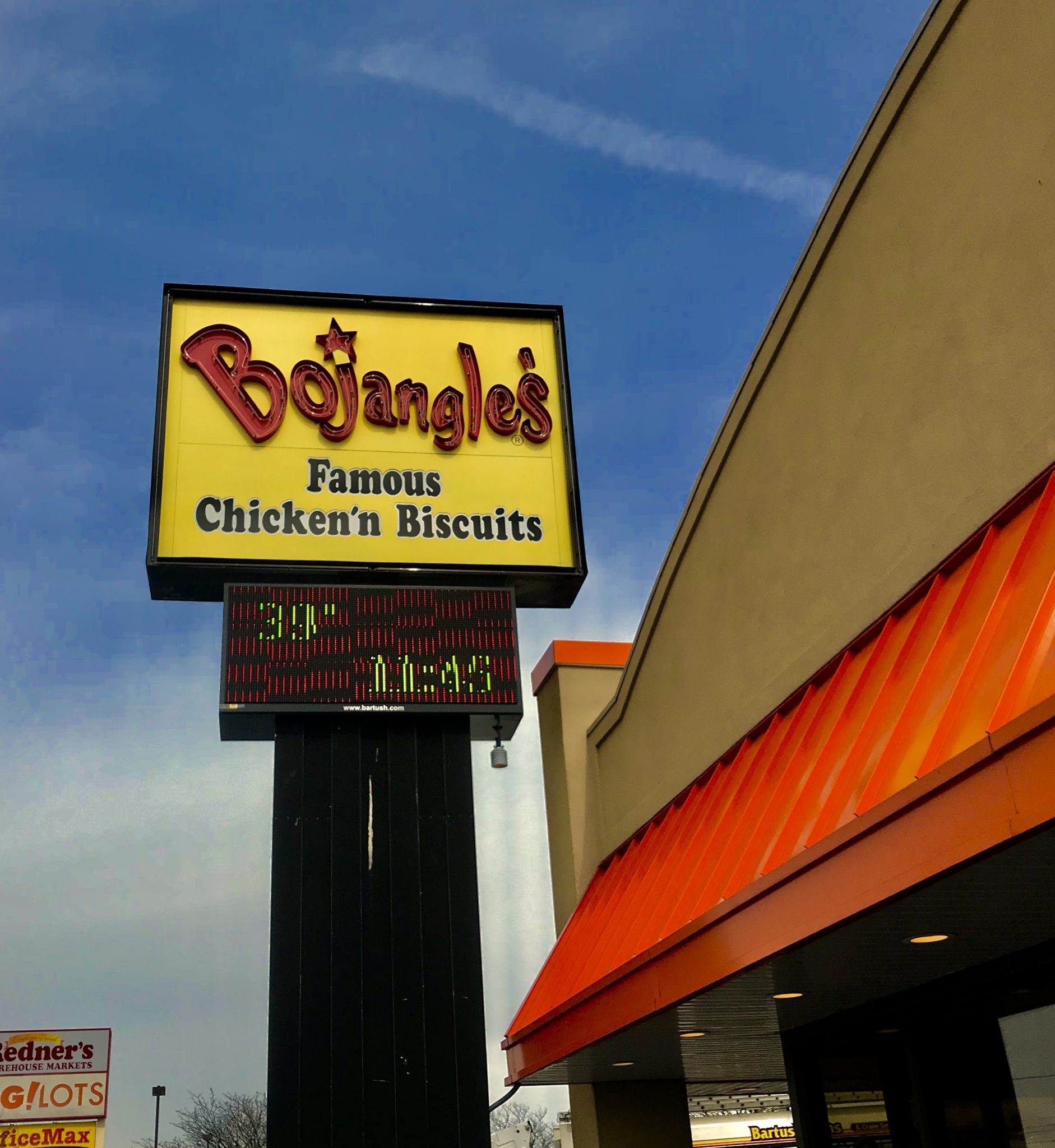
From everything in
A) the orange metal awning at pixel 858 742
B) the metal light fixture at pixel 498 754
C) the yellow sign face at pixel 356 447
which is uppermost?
the yellow sign face at pixel 356 447

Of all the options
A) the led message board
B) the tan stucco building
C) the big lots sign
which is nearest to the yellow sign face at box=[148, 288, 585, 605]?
the led message board

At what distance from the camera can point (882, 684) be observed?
7.95 metres

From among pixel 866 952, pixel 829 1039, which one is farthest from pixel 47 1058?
pixel 866 952

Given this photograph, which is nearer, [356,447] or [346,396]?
[356,447]

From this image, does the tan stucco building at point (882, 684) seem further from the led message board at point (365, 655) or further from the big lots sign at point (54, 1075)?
the big lots sign at point (54, 1075)

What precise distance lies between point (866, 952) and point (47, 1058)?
103 ft

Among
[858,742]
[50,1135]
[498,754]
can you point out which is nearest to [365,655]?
[498,754]

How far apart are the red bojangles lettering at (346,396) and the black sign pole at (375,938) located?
407 cm

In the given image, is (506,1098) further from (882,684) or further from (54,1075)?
(54,1075)

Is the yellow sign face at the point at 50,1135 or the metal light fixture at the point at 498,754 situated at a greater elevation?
the metal light fixture at the point at 498,754

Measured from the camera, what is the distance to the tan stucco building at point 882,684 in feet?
20.8

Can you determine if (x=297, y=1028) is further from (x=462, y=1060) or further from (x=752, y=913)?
(x=752, y=913)

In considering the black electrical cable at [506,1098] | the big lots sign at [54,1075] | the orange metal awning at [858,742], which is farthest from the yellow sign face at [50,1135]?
the orange metal awning at [858,742]

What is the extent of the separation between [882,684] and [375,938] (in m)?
7.94
